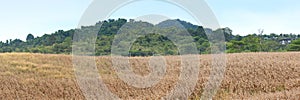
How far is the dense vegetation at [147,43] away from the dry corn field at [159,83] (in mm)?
8314

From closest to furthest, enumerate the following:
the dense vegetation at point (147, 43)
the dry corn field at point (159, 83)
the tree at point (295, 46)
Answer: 1. the dry corn field at point (159, 83)
2. the dense vegetation at point (147, 43)
3. the tree at point (295, 46)

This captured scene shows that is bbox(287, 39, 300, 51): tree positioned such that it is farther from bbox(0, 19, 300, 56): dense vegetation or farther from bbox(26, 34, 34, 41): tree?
bbox(26, 34, 34, 41): tree

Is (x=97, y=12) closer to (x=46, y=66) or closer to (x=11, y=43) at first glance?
(x=46, y=66)

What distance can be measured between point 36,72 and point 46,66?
1955 mm

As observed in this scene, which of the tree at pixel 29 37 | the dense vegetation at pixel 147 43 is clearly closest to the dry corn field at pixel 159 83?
the dense vegetation at pixel 147 43

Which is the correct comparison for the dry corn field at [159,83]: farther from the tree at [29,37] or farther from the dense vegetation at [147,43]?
the tree at [29,37]

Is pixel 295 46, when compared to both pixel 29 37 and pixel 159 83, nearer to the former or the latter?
pixel 29 37

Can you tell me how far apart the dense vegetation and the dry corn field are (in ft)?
27.3

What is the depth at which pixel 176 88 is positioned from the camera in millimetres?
15719

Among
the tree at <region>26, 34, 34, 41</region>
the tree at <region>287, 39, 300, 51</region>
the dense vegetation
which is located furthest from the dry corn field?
the tree at <region>26, 34, 34, 41</region>

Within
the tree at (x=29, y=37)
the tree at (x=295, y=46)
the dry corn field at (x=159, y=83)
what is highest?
the tree at (x=29, y=37)

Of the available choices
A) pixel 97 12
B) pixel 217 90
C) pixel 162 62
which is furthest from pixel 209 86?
pixel 162 62

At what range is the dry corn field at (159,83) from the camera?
15.0 metres

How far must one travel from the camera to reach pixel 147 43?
42.2 m
